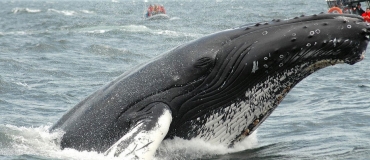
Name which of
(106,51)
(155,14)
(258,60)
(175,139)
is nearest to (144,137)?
(175,139)

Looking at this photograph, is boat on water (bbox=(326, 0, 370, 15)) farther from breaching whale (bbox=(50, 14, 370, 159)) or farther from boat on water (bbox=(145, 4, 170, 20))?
breaching whale (bbox=(50, 14, 370, 159))

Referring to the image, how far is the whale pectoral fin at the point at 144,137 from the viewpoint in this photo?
7598 mm

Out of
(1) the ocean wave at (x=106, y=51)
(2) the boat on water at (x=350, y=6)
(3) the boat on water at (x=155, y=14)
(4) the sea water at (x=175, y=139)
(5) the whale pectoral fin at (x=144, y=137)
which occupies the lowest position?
(3) the boat on water at (x=155, y=14)

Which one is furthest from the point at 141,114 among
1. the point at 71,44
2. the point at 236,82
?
the point at 71,44

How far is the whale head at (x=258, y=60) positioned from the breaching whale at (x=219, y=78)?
0.01 meters

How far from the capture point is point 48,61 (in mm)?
25406

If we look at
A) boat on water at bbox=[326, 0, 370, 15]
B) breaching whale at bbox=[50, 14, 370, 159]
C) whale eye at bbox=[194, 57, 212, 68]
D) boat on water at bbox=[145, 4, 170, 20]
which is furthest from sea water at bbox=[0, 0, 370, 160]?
boat on water at bbox=[145, 4, 170, 20]

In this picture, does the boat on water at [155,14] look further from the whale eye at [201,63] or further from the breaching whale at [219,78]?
the whale eye at [201,63]

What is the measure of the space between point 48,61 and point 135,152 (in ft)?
60.6

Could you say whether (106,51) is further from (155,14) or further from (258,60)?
(155,14)

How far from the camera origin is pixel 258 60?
8367 millimetres

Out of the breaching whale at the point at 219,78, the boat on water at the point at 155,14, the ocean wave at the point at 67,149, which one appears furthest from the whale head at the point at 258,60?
the boat on water at the point at 155,14

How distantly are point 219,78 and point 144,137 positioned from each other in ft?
4.49

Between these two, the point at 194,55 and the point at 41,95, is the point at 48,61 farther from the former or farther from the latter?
the point at 194,55
